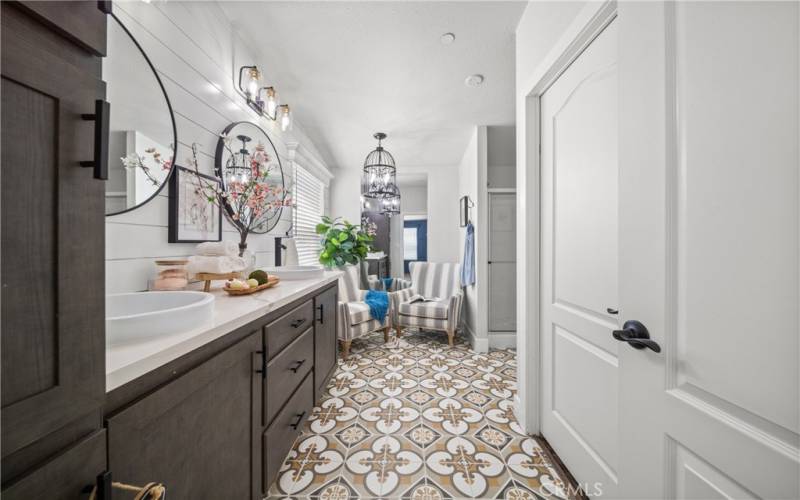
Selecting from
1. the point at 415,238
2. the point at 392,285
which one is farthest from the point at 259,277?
the point at 415,238

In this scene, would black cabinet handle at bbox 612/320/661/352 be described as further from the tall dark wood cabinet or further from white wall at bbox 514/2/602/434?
the tall dark wood cabinet

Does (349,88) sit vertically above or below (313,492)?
above

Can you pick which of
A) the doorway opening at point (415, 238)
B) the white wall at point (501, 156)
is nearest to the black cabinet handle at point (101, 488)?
the white wall at point (501, 156)

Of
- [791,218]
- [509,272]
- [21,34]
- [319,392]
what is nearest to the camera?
[21,34]

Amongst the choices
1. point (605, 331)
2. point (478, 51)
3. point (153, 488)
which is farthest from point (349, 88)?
point (153, 488)

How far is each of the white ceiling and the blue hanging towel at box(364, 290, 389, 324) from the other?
1.89 m

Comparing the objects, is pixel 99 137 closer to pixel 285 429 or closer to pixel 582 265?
pixel 285 429

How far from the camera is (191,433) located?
28.7 inches

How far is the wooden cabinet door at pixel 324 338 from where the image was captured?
5.80ft

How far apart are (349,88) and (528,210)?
1.75 metres

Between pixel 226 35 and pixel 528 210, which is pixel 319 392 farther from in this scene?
pixel 226 35

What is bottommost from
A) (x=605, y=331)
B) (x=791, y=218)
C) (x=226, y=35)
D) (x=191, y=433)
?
(x=191, y=433)

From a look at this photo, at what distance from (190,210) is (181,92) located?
1.88ft

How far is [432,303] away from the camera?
3.38 meters
